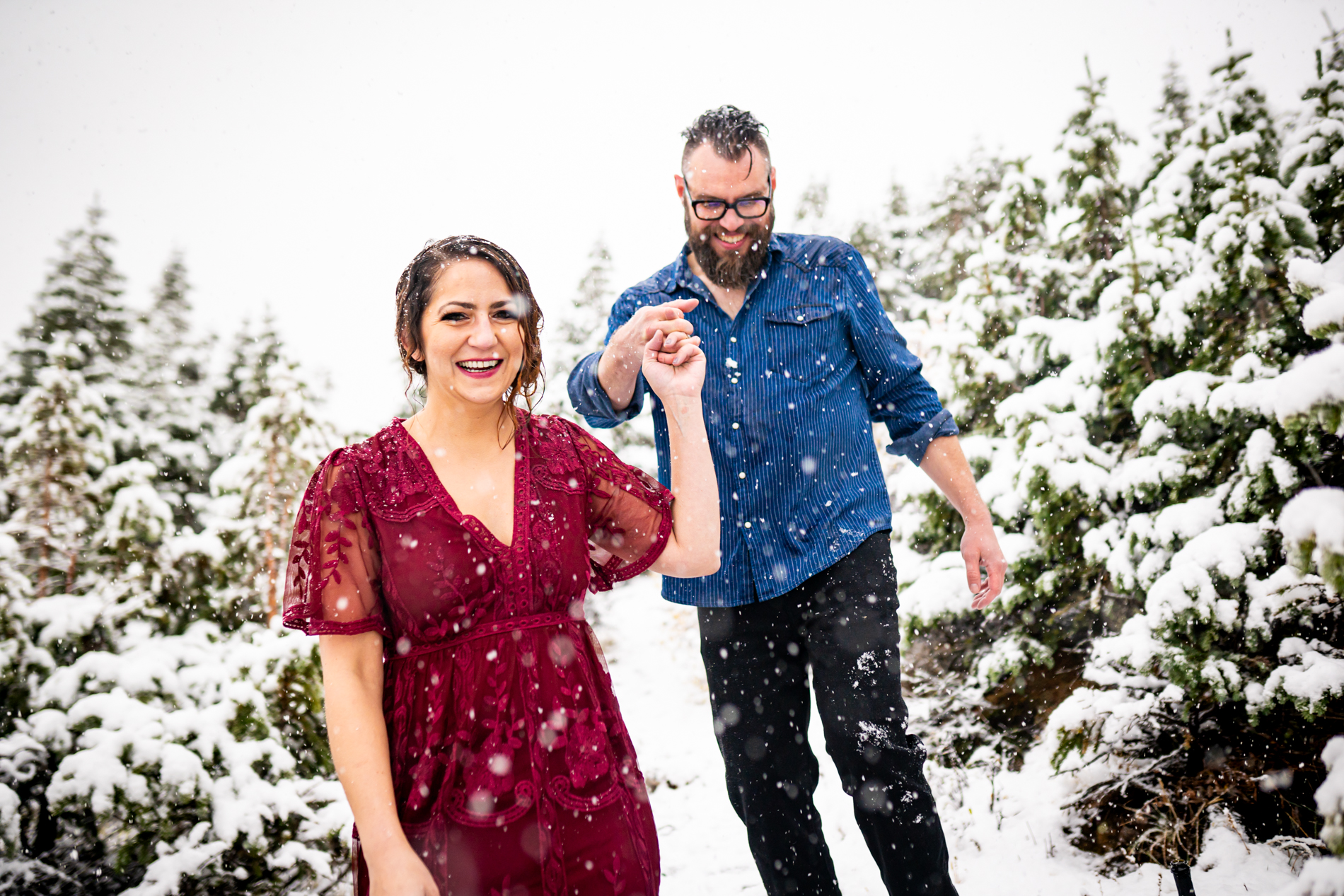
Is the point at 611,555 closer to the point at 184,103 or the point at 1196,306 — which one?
the point at 1196,306

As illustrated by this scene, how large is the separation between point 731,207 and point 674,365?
3.14ft

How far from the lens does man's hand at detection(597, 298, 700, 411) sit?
6.23 feet

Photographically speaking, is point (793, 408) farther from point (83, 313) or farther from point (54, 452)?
point (83, 313)

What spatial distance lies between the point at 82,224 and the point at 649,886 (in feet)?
77.0

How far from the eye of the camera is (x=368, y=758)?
147cm

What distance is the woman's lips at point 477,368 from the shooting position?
1.78 metres

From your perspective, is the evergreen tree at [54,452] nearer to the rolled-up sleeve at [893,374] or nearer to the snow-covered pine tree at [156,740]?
the snow-covered pine tree at [156,740]

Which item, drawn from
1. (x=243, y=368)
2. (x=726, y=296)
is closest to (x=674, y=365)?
(x=726, y=296)

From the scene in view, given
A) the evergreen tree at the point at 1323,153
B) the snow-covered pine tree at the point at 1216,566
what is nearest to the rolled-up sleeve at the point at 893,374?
the snow-covered pine tree at the point at 1216,566

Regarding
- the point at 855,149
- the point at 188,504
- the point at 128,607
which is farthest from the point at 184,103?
the point at 128,607

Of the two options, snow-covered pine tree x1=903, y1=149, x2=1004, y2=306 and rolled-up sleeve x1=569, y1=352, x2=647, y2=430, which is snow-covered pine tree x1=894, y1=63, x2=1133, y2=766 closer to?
rolled-up sleeve x1=569, y1=352, x2=647, y2=430

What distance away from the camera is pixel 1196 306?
3.75 meters

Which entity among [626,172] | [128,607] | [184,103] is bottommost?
[128,607]

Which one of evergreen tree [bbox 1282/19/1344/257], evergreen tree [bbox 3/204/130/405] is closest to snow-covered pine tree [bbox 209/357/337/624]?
evergreen tree [bbox 1282/19/1344/257]
